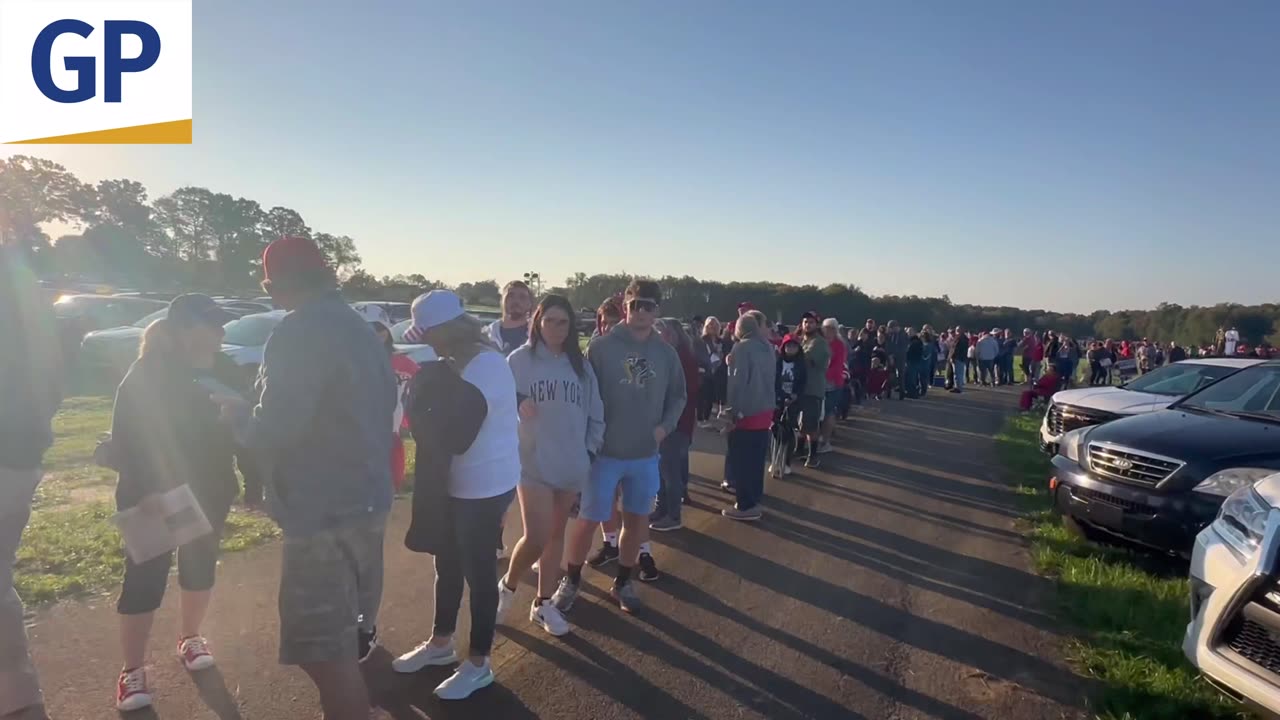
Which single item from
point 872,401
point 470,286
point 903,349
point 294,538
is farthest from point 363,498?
point 470,286

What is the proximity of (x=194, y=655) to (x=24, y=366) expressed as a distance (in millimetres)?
1893

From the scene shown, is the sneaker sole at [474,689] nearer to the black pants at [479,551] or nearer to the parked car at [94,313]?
the black pants at [479,551]

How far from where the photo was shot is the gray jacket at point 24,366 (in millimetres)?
2814

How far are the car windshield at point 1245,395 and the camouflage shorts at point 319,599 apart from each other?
23.7 ft

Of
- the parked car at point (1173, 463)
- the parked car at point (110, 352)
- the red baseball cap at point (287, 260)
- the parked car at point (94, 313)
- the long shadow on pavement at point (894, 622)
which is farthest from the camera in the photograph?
the parked car at point (94, 313)

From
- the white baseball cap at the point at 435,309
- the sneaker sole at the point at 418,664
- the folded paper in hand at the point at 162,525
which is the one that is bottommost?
the sneaker sole at the point at 418,664

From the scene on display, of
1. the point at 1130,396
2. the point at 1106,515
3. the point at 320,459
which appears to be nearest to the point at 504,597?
the point at 320,459

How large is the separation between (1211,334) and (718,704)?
56467 mm

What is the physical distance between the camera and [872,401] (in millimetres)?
19328

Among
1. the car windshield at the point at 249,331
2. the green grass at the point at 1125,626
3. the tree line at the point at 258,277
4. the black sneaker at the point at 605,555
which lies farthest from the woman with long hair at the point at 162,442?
the tree line at the point at 258,277

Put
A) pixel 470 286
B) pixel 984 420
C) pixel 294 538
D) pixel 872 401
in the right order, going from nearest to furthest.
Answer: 1. pixel 294 538
2. pixel 984 420
3. pixel 872 401
4. pixel 470 286

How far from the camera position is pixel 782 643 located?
457 cm

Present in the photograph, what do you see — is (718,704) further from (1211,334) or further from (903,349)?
(1211,334)

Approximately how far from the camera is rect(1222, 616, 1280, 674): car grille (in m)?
3.44
